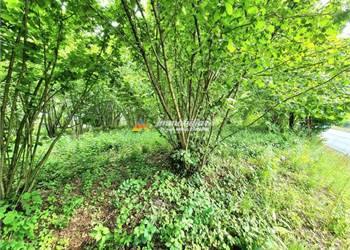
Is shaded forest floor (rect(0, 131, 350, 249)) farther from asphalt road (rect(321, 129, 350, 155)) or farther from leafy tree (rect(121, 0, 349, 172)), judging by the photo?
asphalt road (rect(321, 129, 350, 155))

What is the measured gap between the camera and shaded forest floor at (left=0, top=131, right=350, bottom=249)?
1806mm

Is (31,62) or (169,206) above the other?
(31,62)

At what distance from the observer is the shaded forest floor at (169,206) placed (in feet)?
5.92

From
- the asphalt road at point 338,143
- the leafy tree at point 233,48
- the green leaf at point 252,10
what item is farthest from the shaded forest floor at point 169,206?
the asphalt road at point 338,143

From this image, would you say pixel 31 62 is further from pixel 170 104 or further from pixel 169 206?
pixel 169 206

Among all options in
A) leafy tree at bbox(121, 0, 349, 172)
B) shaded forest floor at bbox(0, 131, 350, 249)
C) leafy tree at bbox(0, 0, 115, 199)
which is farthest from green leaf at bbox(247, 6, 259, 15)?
shaded forest floor at bbox(0, 131, 350, 249)

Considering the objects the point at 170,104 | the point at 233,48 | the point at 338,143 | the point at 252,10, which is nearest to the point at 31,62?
the point at 170,104

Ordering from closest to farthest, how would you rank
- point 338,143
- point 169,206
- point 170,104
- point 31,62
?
1. point 31,62
2. point 169,206
3. point 170,104
4. point 338,143

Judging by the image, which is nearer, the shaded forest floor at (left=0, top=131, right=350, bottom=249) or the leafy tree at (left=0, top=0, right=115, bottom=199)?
the leafy tree at (left=0, top=0, right=115, bottom=199)

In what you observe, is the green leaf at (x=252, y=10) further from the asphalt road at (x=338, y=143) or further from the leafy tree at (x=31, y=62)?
the asphalt road at (x=338, y=143)

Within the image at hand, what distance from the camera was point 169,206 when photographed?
7.22 ft

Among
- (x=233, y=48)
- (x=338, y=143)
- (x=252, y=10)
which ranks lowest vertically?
(x=338, y=143)

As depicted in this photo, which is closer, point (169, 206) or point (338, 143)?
point (169, 206)

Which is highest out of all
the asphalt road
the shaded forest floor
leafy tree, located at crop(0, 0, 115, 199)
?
leafy tree, located at crop(0, 0, 115, 199)
